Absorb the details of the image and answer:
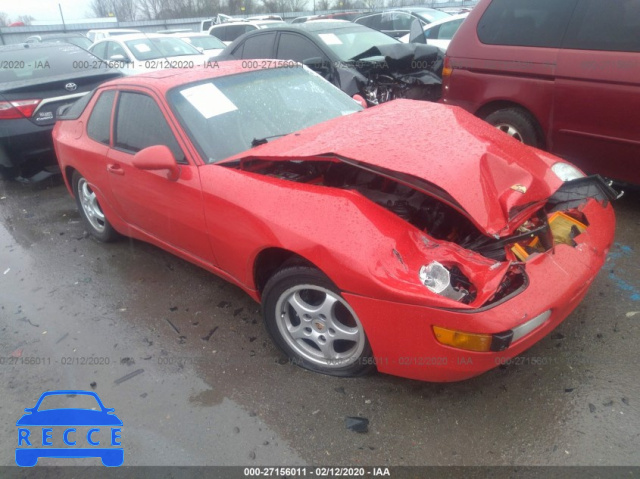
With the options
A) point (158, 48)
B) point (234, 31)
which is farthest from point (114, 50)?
point (234, 31)

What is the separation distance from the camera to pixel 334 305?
219 cm

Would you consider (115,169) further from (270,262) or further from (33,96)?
(33,96)

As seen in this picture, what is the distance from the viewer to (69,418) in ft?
7.57

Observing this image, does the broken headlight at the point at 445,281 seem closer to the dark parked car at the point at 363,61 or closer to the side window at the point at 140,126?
the side window at the point at 140,126

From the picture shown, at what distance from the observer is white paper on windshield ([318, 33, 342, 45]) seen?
19.5 ft

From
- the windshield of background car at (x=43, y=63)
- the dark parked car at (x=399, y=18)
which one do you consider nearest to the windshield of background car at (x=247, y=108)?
the windshield of background car at (x=43, y=63)

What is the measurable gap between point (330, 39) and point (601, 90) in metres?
3.60

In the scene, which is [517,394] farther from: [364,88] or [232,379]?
[364,88]

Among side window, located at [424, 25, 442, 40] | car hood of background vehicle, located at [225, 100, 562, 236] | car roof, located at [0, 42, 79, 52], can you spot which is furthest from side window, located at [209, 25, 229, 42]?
car hood of background vehicle, located at [225, 100, 562, 236]

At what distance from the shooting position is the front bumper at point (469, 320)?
5.91 ft

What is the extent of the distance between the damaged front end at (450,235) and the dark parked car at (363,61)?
3.02 metres

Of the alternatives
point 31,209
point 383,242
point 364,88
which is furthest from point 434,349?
point 31,209

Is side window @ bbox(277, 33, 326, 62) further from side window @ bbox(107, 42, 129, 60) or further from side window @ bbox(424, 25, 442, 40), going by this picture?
side window @ bbox(107, 42, 129, 60)

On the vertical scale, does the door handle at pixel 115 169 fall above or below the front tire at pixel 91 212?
above
